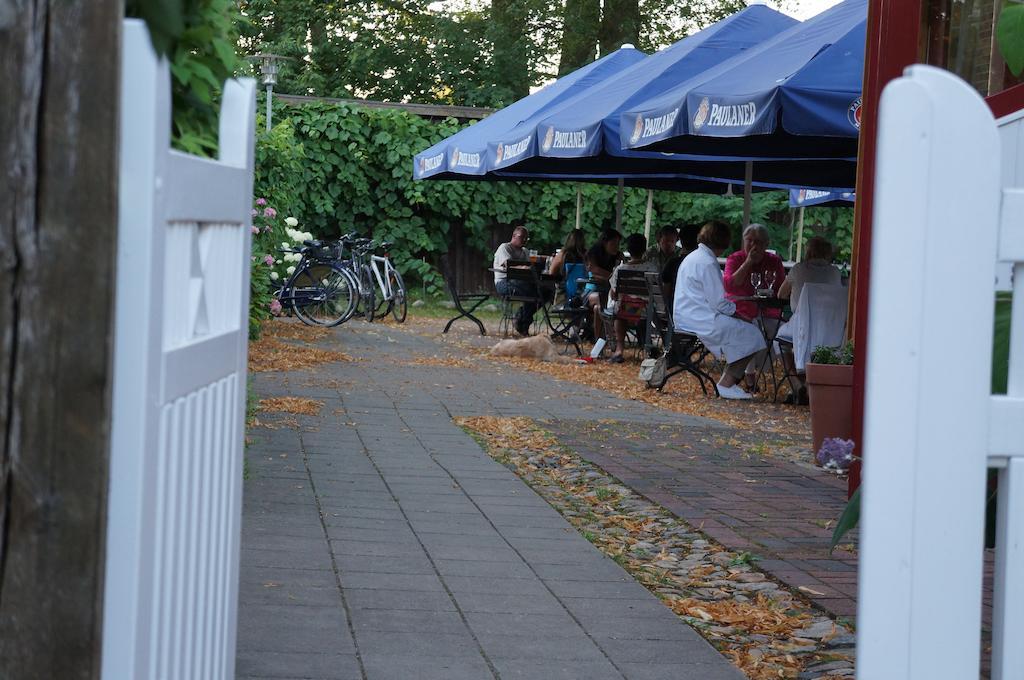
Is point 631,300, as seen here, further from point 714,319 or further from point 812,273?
point 812,273

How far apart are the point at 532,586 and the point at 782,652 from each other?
0.79 meters

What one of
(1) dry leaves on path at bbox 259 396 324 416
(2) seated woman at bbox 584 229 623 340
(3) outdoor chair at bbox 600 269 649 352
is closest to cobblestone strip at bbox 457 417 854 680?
(1) dry leaves on path at bbox 259 396 324 416

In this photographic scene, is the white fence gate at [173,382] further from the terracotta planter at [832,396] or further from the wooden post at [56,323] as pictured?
the terracotta planter at [832,396]

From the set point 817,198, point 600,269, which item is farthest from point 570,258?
point 817,198

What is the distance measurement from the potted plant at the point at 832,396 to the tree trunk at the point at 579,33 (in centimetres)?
2413

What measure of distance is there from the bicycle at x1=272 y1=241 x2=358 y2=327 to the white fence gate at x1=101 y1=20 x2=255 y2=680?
11.9 m

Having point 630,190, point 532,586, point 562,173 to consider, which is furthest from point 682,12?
point 532,586

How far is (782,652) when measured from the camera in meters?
3.31

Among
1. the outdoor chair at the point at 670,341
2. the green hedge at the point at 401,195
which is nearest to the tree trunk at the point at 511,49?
the green hedge at the point at 401,195

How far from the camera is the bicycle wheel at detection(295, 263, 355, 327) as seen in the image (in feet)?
46.8

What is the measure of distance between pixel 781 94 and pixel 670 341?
2928 millimetres

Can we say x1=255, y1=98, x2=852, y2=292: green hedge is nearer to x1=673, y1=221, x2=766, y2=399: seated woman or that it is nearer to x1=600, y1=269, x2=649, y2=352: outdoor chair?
x1=600, y1=269, x2=649, y2=352: outdoor chair

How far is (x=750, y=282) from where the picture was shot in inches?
391

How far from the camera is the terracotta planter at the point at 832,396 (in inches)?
238
